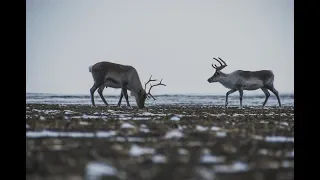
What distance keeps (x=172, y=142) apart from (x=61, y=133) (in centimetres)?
90

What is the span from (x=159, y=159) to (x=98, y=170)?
0.38 m

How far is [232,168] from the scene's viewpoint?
199cm

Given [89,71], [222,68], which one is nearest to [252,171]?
[89,71]

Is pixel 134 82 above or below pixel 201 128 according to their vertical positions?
above

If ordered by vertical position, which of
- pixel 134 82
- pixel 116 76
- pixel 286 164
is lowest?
pixel 286 164

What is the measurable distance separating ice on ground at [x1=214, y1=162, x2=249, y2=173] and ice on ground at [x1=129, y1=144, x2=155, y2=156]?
0.46 metres

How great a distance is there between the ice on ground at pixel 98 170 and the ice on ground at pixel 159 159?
26 cm

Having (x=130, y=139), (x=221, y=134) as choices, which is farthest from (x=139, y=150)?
(x=221, y=134)

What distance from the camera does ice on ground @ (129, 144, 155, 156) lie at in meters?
2.26

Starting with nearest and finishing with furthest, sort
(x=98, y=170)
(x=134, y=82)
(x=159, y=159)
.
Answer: (x=98, y=170)
(x=159, y=159)
(x=134, y=82)

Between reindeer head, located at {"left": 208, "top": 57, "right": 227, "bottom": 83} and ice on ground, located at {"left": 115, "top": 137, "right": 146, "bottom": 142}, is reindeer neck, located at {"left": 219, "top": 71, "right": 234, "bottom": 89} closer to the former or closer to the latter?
reindeer head, located at {"left": 208, "top": 57, "right": 227, "bottom": 83}

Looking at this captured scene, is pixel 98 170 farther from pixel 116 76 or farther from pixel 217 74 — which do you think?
pixel 217 74

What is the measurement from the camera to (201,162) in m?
2.07
